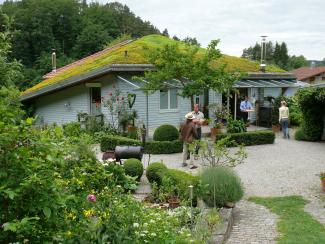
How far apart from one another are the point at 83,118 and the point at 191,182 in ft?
49.8

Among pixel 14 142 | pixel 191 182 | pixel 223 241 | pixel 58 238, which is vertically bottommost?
pixel 223 241

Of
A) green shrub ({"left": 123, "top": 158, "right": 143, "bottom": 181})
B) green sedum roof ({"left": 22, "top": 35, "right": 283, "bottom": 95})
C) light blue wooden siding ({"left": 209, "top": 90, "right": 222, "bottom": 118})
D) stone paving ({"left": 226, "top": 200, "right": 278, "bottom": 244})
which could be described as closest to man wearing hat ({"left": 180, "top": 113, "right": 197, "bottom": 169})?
green shrub ({"left": 123, "top": 158, "right": 143, "bottom": 181})

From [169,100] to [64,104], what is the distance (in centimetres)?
631

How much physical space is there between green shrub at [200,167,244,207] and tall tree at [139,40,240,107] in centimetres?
980

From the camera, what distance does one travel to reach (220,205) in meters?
9.70

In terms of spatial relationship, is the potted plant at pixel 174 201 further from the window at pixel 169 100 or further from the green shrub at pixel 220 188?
the window at pixel 169 100

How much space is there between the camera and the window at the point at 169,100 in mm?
25094

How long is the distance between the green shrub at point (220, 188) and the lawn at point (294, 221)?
106 centimetres

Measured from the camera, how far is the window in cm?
2509

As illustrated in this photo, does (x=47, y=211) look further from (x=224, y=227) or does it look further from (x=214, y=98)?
(x=214, y=98)

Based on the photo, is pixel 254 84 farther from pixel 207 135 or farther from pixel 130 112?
pixel 130 112

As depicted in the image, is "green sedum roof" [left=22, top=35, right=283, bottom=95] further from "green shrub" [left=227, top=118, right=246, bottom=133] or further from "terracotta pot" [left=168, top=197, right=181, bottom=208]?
"terracotta pot" [left=168, top=197, right=181, bottom=208]

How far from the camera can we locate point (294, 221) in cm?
928

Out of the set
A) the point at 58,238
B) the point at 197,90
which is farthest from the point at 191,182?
the point at 197,90
